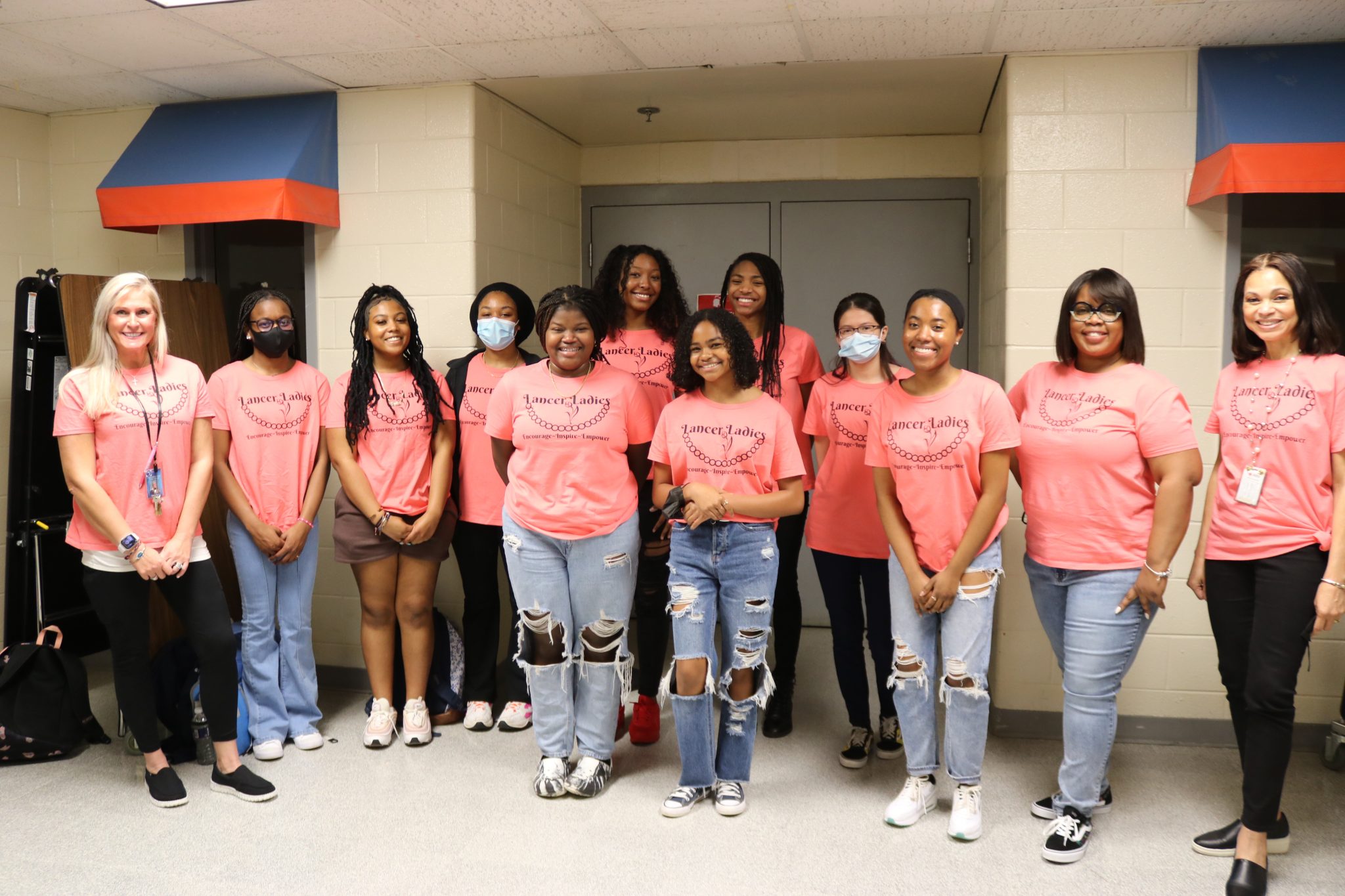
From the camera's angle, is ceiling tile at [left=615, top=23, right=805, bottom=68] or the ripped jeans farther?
ceiling tile at [left=615, top=23, right=805, bottom=68]

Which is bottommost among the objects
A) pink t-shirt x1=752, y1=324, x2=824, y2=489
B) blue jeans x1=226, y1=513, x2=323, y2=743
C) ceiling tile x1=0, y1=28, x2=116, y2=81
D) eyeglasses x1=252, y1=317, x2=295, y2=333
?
blue jeans x1=226, y1=513, x2=323, y2=743

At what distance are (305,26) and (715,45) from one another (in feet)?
4.49

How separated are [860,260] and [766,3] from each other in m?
1.98

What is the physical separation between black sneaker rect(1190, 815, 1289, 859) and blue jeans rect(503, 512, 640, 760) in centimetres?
168


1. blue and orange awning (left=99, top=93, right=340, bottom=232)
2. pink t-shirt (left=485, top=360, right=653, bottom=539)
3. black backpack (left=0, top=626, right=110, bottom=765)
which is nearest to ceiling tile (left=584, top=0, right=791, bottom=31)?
pink t-shirt (left=485, top=360, right=653, bottom=539)

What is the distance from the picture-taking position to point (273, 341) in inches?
134

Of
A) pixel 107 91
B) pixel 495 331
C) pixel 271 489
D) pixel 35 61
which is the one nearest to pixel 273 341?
pixel 271 489

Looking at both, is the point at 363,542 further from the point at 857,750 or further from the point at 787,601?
the point at 857,750

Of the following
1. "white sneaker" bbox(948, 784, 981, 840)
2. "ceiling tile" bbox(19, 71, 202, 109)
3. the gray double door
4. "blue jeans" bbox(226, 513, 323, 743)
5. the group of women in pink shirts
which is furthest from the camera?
the gray double door

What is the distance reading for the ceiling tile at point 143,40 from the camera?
3.26 metres

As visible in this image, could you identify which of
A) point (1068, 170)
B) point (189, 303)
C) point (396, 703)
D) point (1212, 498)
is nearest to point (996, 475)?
point (1212, 498)

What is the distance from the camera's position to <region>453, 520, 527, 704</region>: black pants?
3711 millimetres

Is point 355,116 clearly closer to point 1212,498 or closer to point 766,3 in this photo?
point 766,3

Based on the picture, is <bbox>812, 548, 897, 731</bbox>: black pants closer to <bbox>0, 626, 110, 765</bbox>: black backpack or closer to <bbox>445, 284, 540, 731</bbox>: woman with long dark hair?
<bbox>445, 284, 540, 731</bbox>: woman with long dark hair
